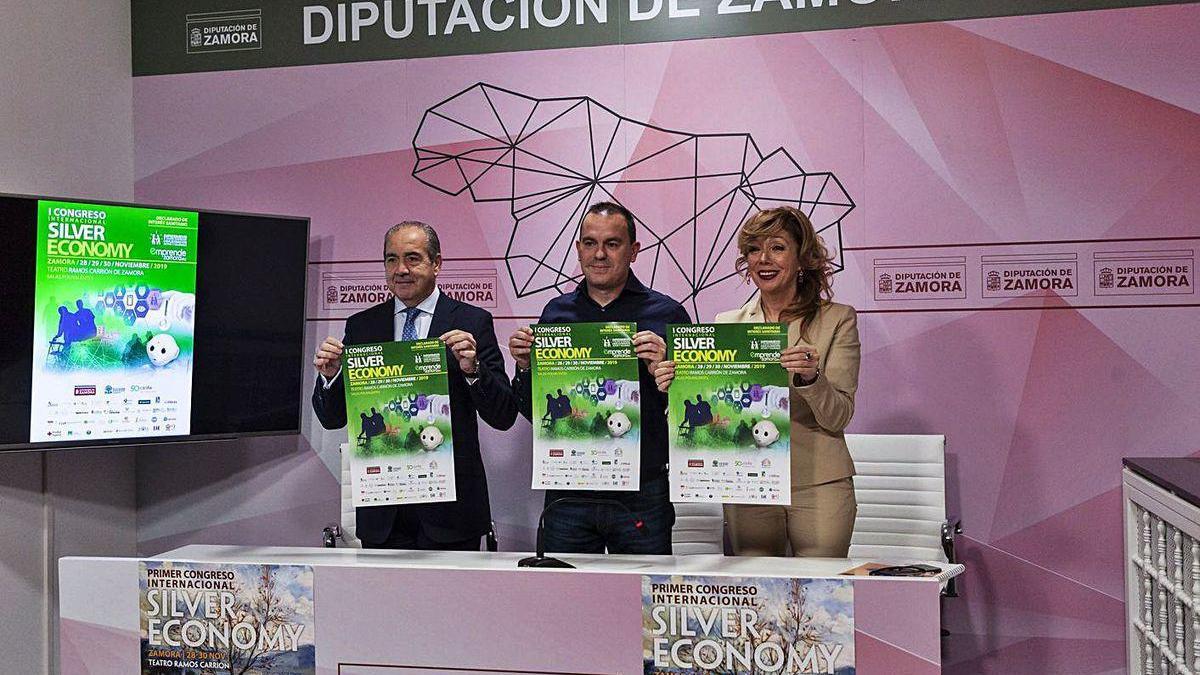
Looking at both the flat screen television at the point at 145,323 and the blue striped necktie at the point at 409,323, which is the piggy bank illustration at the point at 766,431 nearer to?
the blue striped necktie at the point at 409,323

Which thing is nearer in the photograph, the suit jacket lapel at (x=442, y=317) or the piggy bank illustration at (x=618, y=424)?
the piggy bank illustration at (x=618, y=424)

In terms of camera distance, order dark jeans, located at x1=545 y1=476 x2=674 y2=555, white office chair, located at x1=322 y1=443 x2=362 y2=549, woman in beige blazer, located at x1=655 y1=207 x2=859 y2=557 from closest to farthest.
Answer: woman in beige blazer, located at x1=655 y1=207 x2=859 y2=557 < dark jeans, located at x1=545 y1=476 x2=674 y2=555 < white office chair, located at x1=322 y1=443 x2=362 y2=549

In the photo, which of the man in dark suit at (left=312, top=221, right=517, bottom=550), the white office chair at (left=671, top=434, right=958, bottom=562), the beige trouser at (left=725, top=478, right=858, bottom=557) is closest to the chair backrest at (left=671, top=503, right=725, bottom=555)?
the white office chair at (left=671, top=434, right=958, bottom=562)

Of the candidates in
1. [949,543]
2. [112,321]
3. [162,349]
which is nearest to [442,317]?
[162,349]

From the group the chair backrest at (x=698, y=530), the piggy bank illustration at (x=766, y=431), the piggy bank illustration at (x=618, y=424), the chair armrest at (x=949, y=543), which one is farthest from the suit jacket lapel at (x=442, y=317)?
the chair armrest at (x=949, y=543)

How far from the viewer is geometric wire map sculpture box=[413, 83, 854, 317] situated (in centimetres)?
447

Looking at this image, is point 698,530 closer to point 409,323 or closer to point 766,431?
point 766,431

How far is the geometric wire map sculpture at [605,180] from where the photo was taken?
447 cm

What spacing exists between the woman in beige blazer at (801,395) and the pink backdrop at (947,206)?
932 millimetres

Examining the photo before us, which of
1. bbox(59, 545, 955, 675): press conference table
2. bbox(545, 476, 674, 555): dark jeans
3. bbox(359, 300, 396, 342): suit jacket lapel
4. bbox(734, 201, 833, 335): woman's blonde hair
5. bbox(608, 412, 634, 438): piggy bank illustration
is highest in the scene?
bbox(734, 201, 833, 335): woman's blonde hair

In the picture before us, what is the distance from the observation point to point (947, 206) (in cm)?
433

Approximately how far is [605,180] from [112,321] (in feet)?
6.44

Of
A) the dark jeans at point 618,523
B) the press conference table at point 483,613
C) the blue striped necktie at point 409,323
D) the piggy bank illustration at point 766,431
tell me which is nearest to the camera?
the press conference table at point 483,613

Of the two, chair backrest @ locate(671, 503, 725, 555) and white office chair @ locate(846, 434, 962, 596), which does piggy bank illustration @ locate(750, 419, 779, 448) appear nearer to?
white office chair @ locate(846, 434, 962, 596)
